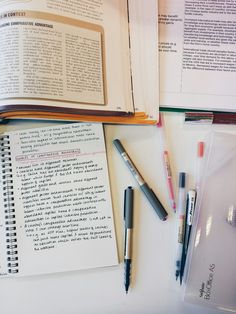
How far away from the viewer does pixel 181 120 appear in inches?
24.7

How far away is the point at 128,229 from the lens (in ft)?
1.89

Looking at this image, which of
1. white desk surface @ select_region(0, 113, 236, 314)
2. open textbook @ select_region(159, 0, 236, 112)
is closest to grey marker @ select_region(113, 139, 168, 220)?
white desk surface @ select_region(0, 113, 236, 314)

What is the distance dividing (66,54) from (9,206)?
0.27 metres

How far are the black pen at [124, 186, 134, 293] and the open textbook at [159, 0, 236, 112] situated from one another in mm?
173

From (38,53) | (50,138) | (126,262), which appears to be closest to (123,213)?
(126,262)

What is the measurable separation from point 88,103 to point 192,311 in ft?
1.24

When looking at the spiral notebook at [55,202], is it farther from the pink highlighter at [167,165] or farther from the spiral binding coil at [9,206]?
the pink highlighter at [167,165]

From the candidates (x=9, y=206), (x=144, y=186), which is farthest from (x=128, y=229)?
(x=9, y=206)

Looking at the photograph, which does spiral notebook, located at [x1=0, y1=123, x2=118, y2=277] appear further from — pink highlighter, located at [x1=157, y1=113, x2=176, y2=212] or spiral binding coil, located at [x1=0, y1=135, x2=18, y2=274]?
pink highlighter, located at [x1=157, y1=113, x2=176, y2=212]

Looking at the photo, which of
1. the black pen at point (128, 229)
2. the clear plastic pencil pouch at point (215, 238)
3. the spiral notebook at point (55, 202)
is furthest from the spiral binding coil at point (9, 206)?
the clear plastic pencil pouch at point (215, 238)

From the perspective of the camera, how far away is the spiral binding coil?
1.86 ft

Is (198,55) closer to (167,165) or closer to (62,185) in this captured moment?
(167,165)

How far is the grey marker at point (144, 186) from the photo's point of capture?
58cm

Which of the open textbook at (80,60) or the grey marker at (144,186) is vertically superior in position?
the open textbook at (80,60)
